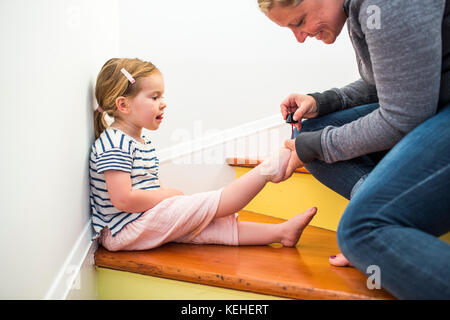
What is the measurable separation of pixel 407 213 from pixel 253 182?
0.44 metres

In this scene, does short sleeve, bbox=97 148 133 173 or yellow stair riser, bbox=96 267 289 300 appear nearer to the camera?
yellow stair riser, bbox=96 267 289 300

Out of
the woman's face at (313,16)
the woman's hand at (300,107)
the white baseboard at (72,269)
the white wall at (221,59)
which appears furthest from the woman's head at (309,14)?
the white wall at (221,59)

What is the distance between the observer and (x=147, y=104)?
45.4 inches

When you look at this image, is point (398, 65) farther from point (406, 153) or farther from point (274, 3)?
point (274, 3)

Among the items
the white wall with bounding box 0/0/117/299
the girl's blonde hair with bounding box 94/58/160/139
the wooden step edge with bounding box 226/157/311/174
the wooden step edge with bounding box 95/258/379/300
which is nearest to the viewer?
the white wall with bounding box 0/0/117/299

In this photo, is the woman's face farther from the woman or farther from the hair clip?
the hair clip

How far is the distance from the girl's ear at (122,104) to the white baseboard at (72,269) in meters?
0.33

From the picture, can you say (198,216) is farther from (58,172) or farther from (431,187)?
(431,187)

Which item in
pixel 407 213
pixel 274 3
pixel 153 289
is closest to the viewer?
pixel 407 213

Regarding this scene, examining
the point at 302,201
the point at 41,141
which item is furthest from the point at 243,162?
the point at 41,141

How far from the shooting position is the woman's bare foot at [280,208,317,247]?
3.51 feet

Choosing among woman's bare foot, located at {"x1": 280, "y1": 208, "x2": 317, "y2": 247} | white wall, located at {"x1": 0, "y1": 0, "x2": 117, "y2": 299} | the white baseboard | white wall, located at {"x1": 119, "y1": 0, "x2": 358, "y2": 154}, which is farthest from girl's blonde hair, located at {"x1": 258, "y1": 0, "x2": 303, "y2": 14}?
white wall, located at {"x1": 119, "y1": 0, "x2": 358, "y2": 154}

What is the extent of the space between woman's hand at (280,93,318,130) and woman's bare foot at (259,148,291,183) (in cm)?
9
